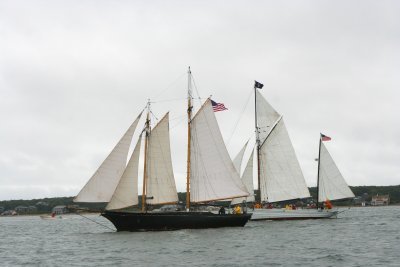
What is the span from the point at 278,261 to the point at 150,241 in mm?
15638

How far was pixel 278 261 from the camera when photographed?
37312 mm

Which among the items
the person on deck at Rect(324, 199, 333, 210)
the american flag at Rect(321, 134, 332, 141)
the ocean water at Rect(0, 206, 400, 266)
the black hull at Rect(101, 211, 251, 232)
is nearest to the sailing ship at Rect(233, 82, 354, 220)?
the person on deck at Rect(324, 199, 333, 210)

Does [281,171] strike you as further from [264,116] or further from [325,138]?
[325,138]

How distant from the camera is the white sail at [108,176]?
5288 cm

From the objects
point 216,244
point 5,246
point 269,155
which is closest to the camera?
point 216,244

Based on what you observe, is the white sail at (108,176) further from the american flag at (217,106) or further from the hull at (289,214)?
the hull at (289,214)

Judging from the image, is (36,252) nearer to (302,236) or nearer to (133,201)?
(133,201)

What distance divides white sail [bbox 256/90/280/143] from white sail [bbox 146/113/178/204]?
83.8 feet

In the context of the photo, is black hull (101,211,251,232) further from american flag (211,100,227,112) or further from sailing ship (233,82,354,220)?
sailing ship (233,82,354,220)

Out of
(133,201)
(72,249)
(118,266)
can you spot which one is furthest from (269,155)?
(118,266)

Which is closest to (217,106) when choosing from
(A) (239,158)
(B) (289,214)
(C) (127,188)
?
(C) (127,188)

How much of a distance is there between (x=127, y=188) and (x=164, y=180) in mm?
4679

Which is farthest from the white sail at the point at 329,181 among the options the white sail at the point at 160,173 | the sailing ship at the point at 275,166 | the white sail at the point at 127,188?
the white sail at the point at 127,188

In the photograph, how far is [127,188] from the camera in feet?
180
